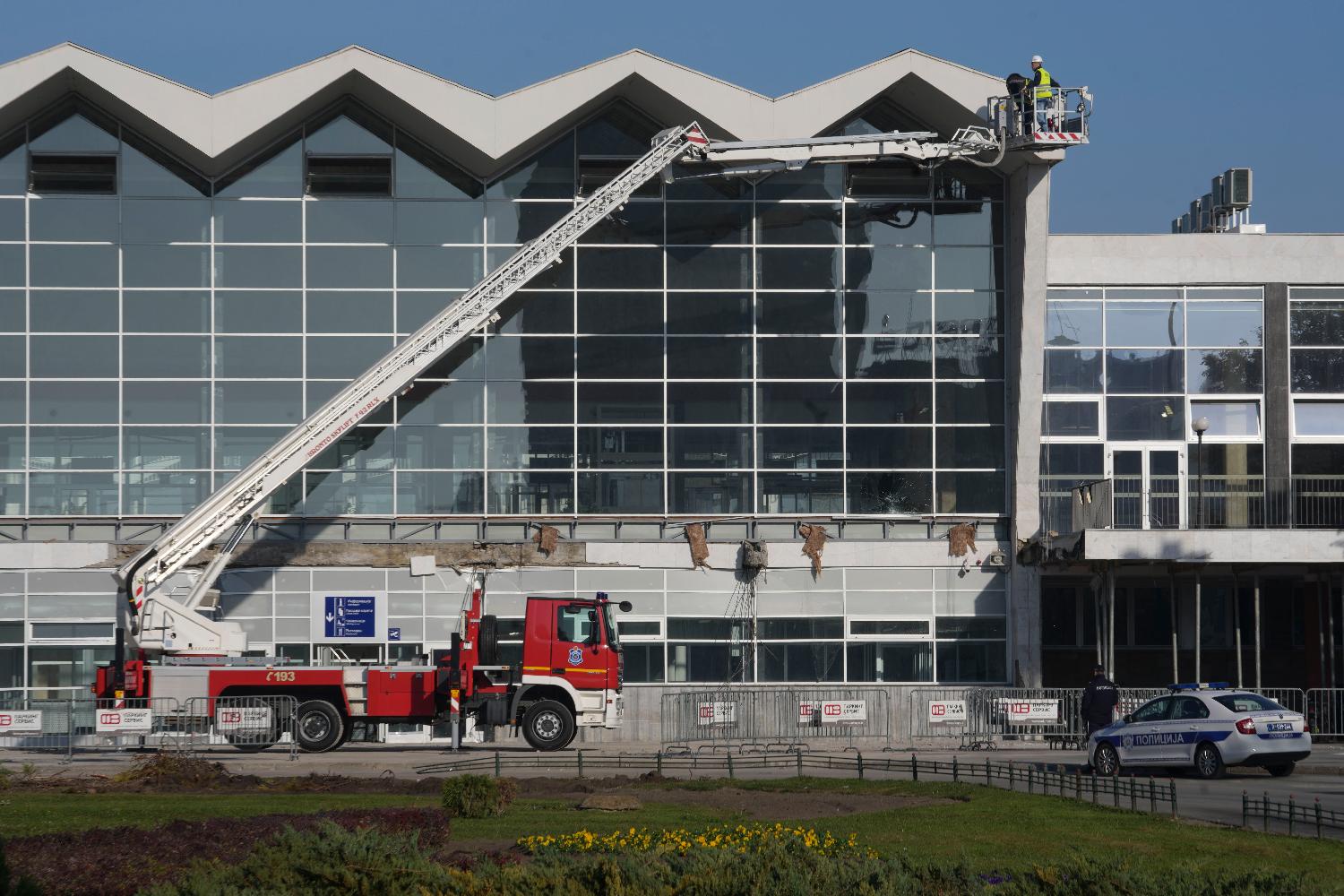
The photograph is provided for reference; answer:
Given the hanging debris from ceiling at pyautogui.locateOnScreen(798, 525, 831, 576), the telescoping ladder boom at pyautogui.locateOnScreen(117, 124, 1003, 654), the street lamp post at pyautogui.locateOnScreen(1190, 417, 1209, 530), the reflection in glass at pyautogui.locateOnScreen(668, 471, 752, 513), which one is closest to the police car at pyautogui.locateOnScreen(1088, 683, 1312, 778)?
the street lamp post at pyautogui.locateOnScreen(1190, 417, 1209, 530)

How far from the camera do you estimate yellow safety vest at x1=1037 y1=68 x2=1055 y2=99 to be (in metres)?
36.6

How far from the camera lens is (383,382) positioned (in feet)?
116

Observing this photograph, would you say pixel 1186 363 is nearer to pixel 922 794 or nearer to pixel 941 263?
pixel 941 263

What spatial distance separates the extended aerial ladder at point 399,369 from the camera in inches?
1246

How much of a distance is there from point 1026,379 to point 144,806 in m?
23.7

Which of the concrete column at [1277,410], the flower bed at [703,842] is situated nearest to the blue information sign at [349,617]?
the concrete column at [1277,410]

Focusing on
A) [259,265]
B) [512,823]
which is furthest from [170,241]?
[512,823]

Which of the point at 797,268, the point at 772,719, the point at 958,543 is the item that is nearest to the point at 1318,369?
the point at 958,543

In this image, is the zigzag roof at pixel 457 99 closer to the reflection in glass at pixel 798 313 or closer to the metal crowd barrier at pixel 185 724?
the reflection in glass at pixel 798 313

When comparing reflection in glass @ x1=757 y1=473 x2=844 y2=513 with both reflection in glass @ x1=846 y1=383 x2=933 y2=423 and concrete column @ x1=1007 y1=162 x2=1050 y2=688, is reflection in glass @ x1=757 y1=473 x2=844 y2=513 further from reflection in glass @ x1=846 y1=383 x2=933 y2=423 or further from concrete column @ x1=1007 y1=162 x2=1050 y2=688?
concrete column @ x1=1007 y1=162 x2=1050 y2=688

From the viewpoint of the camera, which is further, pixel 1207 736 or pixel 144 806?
pixel 1207 736

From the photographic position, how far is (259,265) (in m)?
37.8

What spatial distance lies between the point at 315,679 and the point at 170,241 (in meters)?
12.8

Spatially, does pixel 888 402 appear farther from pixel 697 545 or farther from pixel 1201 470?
pixel 1201 470
